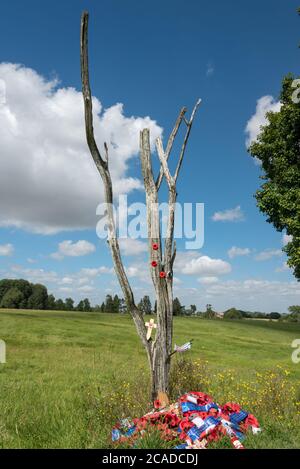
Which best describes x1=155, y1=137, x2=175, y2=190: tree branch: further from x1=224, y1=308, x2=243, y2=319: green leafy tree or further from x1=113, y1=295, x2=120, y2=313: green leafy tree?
x1=224, y1=308, x2=243, y2=319: green leafy tree

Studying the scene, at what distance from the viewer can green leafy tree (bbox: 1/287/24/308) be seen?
105750 mm

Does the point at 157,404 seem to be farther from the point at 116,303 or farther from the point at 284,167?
the point at 116,303

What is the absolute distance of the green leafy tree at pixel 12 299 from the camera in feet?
347

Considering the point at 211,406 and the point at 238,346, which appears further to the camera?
the point at 238,346

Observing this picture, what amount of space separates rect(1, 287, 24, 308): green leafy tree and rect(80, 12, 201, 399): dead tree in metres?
104

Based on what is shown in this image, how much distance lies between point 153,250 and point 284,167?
16642 mm

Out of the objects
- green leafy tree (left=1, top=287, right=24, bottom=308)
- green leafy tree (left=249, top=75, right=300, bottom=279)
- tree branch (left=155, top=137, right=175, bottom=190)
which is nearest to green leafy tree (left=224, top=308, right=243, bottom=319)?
green leafy tree (left=1, top=287, right=24, bottom=308)

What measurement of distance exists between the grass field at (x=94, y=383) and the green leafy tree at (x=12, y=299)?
3191 inches

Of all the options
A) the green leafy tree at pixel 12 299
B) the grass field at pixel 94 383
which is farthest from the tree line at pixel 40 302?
the grass field at pixel 94 383

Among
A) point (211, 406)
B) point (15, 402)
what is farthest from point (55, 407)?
point (211, 406)

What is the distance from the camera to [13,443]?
20.8 ft

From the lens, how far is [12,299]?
107m
